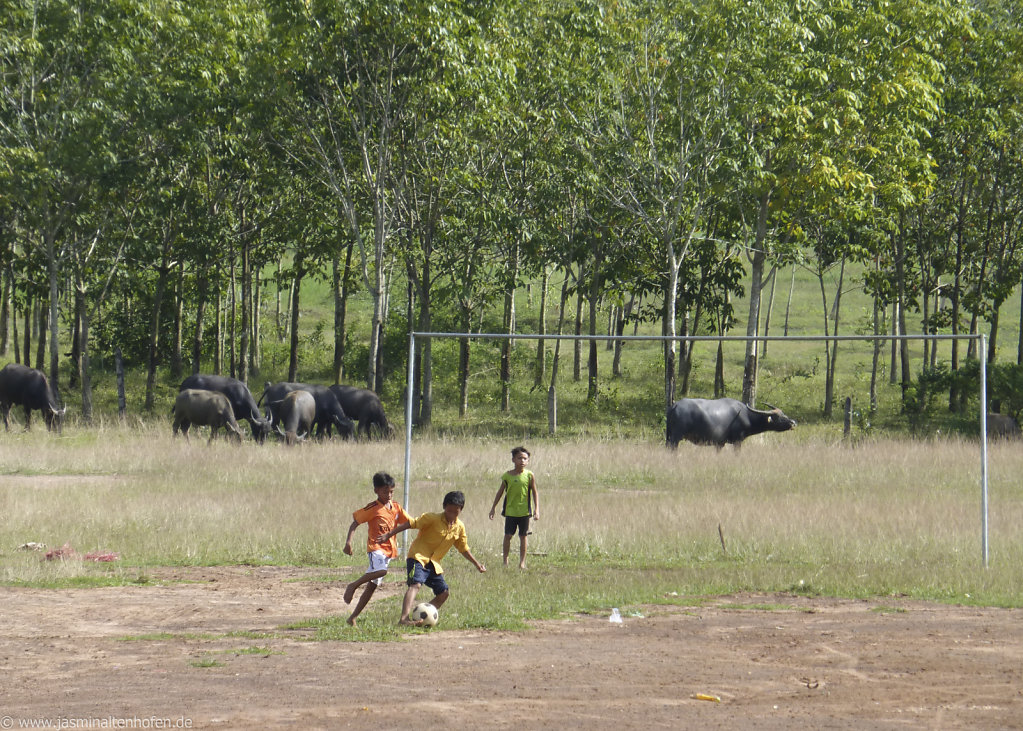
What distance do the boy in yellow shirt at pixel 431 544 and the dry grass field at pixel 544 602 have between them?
1.38 feet

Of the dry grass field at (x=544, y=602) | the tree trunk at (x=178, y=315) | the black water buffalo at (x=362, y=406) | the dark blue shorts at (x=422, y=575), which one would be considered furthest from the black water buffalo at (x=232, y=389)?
the dark blue shorts at (x=422, y=575)

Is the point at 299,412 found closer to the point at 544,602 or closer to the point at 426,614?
the point at 544,602

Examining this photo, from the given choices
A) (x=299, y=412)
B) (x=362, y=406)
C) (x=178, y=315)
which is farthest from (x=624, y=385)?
(x=299, y=412)

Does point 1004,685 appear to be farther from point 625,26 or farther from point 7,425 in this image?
point 7,425

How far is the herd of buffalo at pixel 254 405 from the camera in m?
29.9

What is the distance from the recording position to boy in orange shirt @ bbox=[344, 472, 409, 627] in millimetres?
11164

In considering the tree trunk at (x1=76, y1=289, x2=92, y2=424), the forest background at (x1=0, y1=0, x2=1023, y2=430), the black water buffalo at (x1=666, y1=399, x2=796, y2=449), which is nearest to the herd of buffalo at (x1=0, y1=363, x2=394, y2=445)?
the tree trunk at (x1=76, y1=289, x2=92, y2=424)

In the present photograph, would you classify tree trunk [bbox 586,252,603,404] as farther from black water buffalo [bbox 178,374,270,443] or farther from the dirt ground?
the dirt ground

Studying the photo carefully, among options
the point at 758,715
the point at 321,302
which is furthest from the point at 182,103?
the point at 321,302

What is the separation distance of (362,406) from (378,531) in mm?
21340

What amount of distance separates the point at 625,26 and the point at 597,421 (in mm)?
12310

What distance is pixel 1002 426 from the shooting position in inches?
Answer: 1215

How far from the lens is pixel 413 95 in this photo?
30578mm

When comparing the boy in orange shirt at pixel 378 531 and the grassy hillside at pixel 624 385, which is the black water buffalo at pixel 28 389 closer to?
the grassy hillside at pixel 624 385
